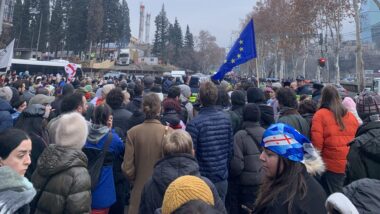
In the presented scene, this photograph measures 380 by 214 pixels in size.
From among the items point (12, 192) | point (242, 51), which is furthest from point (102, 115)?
point (242, 51)

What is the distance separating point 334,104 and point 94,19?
64.6 m

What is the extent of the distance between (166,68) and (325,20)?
56102mm

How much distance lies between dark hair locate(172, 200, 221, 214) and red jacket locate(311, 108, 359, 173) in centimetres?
309

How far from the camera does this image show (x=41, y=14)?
211ft

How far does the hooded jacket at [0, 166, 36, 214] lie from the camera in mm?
2178

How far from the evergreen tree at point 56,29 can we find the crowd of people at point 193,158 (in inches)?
2542

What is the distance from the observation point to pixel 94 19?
211ft

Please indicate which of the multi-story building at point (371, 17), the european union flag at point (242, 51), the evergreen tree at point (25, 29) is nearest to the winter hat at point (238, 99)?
the european union flag at point (242, 51)

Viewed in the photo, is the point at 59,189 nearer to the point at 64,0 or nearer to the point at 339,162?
the point at 339,162

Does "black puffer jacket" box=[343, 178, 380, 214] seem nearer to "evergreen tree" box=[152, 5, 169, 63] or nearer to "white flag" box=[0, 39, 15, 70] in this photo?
"white flag" box=[0, 39, 15, 70]

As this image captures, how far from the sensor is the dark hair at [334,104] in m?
4.41

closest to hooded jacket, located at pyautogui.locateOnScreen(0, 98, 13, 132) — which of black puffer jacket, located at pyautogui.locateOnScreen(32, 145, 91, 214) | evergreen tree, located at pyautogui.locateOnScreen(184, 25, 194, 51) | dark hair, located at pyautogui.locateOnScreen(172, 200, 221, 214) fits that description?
black puffer jacket, located at pyautogui.locateOnScreen(32, 145, 91, 214)

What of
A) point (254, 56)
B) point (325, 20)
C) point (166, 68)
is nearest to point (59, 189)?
point (254, 56)

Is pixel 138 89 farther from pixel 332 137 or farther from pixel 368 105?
pixel 368 105
